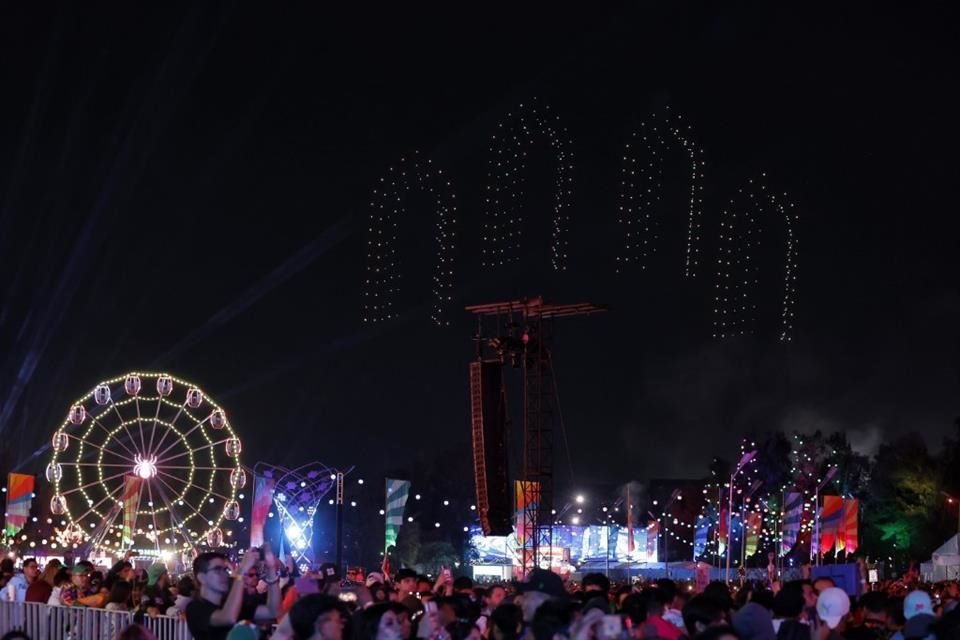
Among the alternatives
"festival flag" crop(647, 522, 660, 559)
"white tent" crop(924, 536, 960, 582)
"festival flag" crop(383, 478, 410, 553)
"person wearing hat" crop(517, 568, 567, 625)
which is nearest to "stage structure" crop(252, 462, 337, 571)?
"festival flag" crop(383, 478, 410, 553)

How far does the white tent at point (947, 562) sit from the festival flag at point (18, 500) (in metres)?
28.8

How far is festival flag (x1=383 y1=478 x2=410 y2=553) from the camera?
39.8 m

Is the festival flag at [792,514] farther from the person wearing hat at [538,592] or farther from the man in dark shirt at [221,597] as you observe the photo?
the man in dark shirt at [221,597]

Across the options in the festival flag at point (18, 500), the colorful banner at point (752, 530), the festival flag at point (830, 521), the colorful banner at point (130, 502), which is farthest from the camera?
the colorful banner at point (752, 530)

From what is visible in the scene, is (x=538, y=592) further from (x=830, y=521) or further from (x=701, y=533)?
(x=701, y=533)

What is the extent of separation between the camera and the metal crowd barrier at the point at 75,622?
12758 mm

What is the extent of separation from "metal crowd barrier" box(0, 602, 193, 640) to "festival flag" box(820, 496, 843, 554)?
33.8m

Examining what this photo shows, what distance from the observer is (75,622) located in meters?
14.2

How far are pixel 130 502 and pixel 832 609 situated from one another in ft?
100

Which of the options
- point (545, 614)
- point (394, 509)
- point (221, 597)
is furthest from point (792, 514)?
point (221, 597)

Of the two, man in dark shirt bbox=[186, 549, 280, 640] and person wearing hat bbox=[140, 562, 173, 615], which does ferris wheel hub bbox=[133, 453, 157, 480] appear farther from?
man in dark shirt bbox=[186, 549, 280, 640]

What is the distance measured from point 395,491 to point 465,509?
193 feet

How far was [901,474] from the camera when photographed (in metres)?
80.8

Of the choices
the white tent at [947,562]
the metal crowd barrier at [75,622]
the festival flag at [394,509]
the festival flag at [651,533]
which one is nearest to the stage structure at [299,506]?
the festival flag at [394,509]
